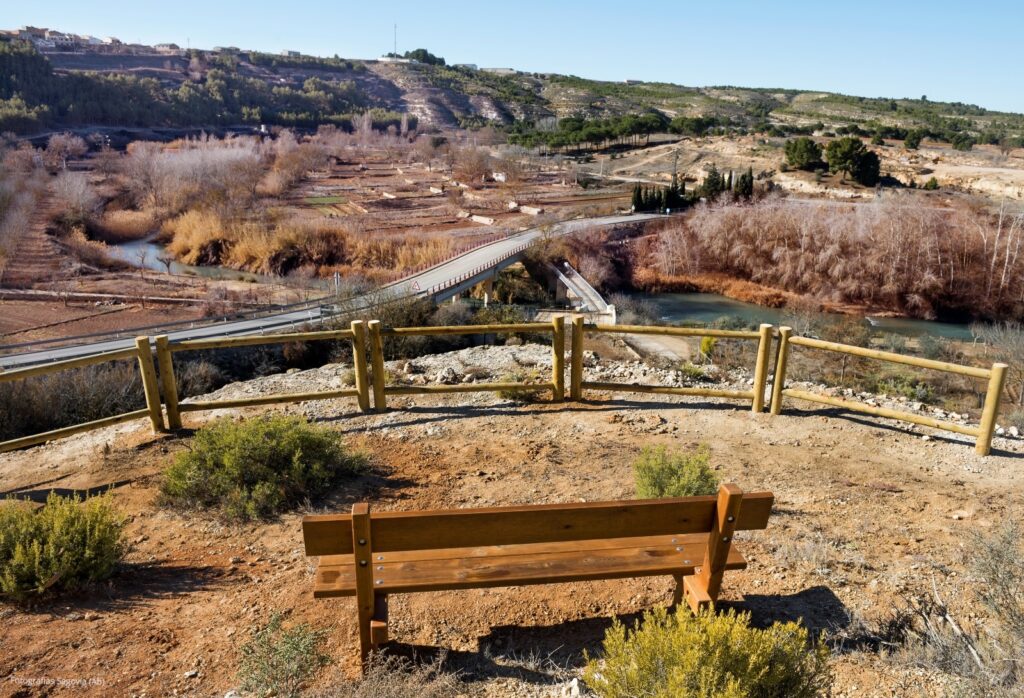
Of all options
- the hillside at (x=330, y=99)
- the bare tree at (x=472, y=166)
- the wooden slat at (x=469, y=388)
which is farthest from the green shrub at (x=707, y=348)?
the hillside at (x=330, y=99)

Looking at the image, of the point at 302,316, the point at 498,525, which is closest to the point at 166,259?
the point at 302,316

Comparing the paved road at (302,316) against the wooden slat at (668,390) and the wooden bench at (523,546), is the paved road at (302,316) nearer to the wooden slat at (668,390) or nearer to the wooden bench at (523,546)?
the wooden slat at (668,390)

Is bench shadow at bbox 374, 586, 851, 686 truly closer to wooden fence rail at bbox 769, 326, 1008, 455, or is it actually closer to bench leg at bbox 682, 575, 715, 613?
bench leg at bbox 682, 575, 715, 613

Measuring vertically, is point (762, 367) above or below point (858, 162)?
below

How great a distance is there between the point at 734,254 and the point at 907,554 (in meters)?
44.8

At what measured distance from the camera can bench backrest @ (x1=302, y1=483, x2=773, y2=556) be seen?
3465 mm

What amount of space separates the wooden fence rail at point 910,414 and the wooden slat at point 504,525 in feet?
14.8

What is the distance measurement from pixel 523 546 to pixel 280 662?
1414 mm

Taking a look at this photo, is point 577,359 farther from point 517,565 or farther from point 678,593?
point 517,565

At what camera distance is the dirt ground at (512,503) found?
388 centimetres

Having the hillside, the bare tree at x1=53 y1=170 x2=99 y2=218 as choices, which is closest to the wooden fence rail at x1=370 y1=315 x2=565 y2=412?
the bare tree at x1=53 y1=170 x2=99 y2=218

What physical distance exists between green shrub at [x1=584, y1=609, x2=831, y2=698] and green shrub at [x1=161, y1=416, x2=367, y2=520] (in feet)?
11.7

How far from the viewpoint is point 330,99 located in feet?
471

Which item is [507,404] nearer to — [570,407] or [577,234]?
[570,407]
